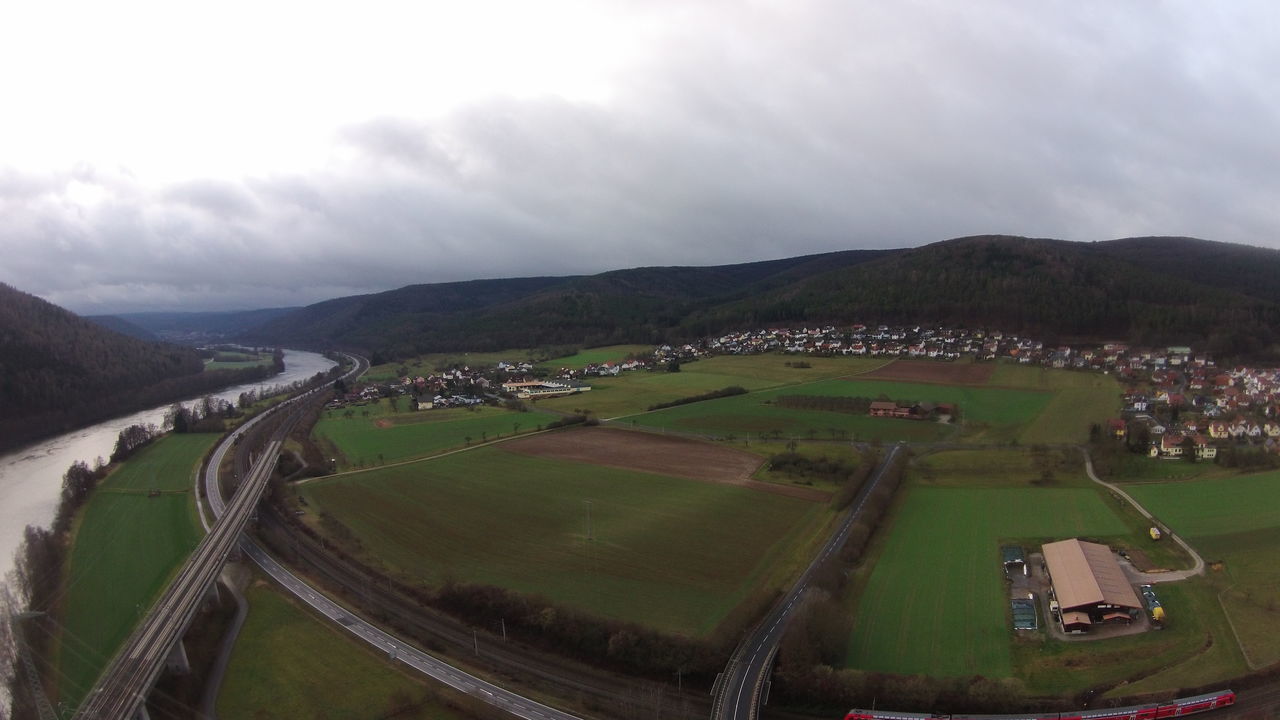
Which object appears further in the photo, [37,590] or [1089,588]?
[37,590]

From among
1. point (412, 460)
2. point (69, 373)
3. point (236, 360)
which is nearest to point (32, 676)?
point (412, 460)

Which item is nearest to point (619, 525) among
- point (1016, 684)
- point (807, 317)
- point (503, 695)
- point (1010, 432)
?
point (503, 695)

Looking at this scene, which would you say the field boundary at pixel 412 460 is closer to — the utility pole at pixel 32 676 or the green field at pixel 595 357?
the utility pole at pixel 32 676

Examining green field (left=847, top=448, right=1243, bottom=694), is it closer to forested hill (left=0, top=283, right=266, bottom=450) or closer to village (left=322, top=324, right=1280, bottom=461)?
village (left=322, top=324, right=1280, bottom=461)

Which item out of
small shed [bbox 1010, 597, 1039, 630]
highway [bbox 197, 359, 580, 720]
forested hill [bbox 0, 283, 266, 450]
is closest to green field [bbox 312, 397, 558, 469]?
highway [bbox 197, 359, 580, 720]

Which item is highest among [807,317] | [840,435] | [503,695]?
[807,317]

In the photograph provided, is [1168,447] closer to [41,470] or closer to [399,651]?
[399,651]

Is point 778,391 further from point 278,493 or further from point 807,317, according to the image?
point 807,317
